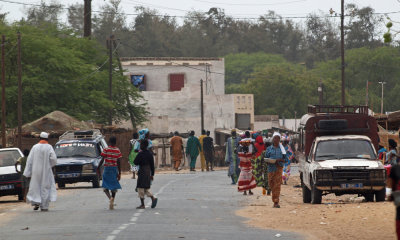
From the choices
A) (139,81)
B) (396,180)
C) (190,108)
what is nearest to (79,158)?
(396,180)

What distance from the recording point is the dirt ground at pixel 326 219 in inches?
618

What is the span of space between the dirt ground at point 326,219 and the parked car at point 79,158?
873 centimetres

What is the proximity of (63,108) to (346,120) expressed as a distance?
28.2 meters

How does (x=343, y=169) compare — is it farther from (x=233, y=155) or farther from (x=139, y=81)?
(x=139, y=81)

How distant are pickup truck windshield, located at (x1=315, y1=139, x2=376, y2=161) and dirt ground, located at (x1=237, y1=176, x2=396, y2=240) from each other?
132 centimetres

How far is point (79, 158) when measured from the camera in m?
31.8

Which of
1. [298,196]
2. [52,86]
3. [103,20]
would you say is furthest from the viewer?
[103,20]

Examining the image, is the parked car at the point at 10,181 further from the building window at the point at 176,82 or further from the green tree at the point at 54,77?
the building window at the point at 176,82

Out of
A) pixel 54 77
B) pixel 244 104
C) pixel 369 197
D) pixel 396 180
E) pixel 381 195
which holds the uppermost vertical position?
pixel 54 77

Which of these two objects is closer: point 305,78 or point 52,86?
point 52,86

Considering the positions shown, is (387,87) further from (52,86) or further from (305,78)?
(52,86)

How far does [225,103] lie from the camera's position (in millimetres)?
76875

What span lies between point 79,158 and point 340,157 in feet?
40.3

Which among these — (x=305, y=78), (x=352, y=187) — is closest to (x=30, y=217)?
(x=352, y=187)
